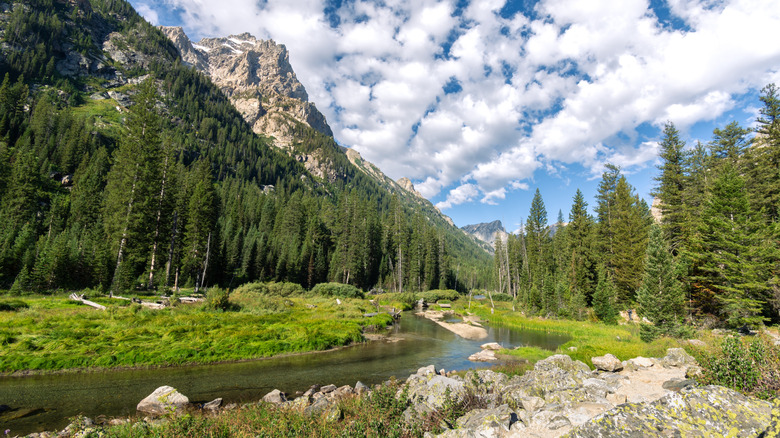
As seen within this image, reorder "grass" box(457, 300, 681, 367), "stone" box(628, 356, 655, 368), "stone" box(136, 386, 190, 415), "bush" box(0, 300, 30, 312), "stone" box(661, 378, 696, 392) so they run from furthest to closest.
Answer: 1. "bush" box(0, 300, 30, 312)
2. "grass" box(457, 300, 681, 367)
3. "stone" box(628, 356, 655, 368)
4. "stone" box(136, 386, 190, 415)
5. "stone" box(661, 378, 696, 392)

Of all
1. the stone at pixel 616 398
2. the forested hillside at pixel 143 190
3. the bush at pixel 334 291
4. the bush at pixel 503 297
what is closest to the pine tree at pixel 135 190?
the forested hillside at pixel 143 190

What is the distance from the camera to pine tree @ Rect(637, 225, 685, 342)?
24531 mm

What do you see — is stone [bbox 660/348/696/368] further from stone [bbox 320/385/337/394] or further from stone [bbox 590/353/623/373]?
stone [bbox 320/385/337/394]

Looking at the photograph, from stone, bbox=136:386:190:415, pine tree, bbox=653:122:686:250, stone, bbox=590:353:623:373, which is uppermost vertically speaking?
pine tree, bbox=653:122:686:250

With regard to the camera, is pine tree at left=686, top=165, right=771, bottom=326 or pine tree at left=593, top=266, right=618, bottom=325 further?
pine tree at left=593, top=266, right=618, bottom=325

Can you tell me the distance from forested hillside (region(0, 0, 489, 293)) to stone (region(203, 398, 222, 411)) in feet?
97.6

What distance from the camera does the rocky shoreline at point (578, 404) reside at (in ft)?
14.0

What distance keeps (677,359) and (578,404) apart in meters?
12.0

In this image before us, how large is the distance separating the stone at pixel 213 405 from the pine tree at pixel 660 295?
3058 centimetres

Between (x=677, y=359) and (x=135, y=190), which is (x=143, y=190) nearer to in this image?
(x=135, y=190)

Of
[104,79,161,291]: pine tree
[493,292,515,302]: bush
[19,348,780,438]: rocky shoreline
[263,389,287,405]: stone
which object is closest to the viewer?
[19,348,780,438]: rocky shoreline

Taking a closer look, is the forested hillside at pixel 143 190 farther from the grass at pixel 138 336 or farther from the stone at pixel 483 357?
the stone at pixel 483 357

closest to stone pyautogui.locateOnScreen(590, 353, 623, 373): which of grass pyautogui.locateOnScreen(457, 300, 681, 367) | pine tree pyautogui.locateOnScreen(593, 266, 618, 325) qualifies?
grass pyautogui.locateOnScreen(457, 300, 681, 367)

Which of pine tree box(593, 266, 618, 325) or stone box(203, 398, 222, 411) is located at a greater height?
pine tree box(593, 266, 618, 325)
